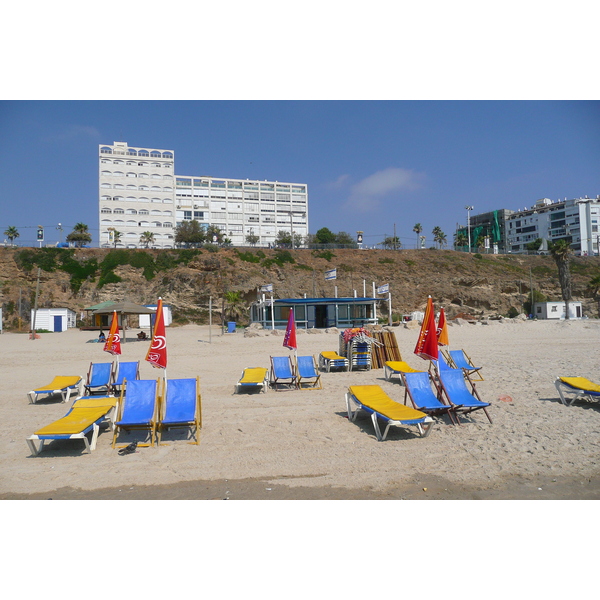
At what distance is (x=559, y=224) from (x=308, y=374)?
89244mm

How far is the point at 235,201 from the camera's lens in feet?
275

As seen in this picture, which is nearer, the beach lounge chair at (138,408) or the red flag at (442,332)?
the beach lounge chair at (138,408)

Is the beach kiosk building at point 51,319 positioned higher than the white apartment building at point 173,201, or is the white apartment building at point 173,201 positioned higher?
the white apartment building at point 173,201

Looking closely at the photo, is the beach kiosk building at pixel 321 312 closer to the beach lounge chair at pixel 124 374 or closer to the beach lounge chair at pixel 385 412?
the beach lounge chair at pixel 124 374

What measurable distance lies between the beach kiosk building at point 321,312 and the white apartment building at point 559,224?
169ft

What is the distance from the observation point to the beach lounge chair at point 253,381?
928cm

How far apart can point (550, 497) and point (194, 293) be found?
127ft

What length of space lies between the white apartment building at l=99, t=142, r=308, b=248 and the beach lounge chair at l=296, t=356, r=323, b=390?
64483 mm

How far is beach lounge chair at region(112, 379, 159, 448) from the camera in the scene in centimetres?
612

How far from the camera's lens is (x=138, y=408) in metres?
6.51

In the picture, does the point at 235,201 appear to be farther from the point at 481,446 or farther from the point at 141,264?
the point at 481,446

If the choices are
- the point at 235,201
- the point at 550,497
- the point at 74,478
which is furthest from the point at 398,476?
the point at 235,201

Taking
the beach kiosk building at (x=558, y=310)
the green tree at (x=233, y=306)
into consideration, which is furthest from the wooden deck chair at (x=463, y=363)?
the beach kiosk building at (x=558, y=310)

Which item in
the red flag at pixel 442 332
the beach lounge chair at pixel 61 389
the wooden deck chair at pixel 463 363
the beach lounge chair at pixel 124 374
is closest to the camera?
the beach lounge chair at pixel 61 389
